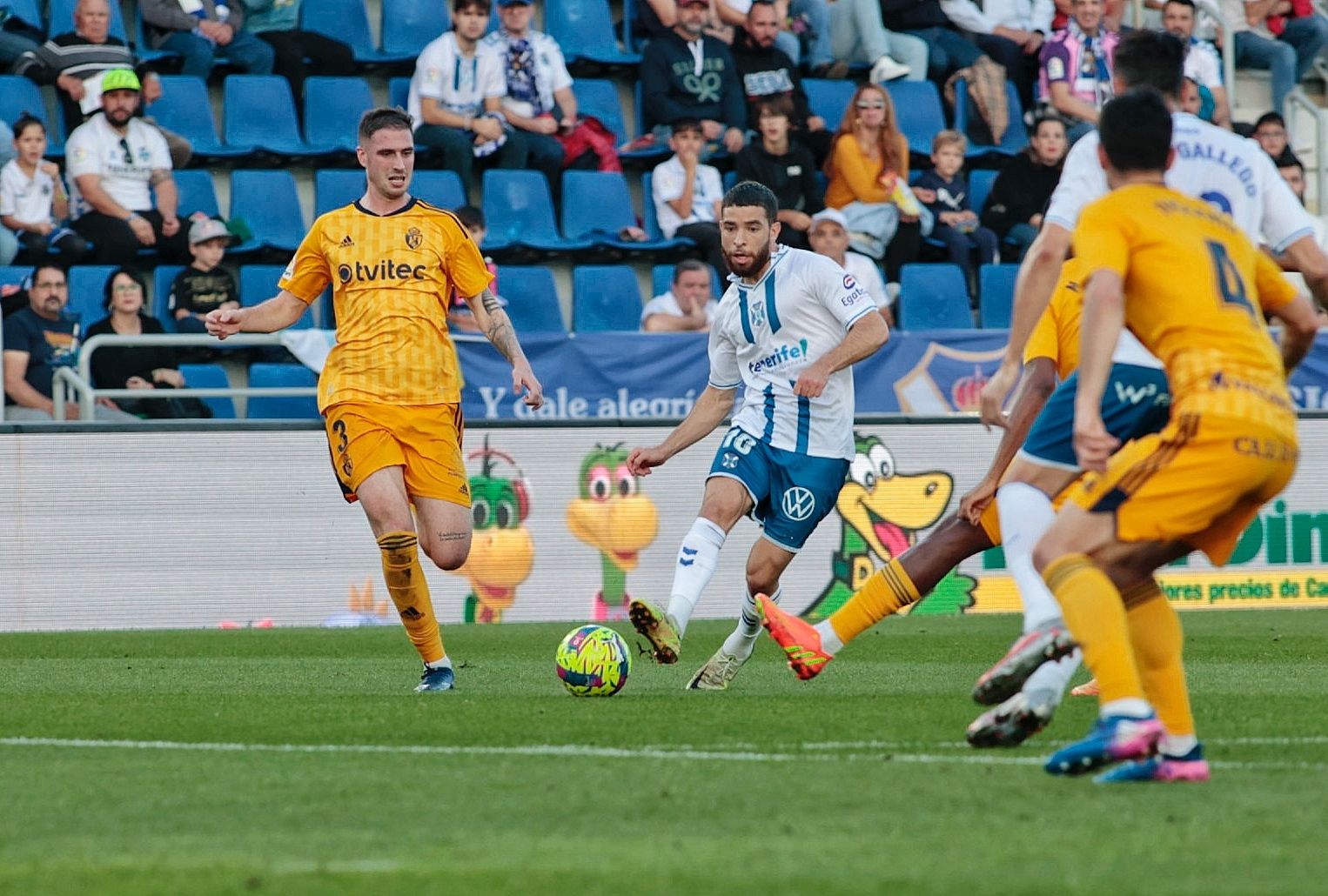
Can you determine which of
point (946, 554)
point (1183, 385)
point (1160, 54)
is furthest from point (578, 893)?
point (946, 554)

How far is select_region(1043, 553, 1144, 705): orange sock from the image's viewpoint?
16.9 feet

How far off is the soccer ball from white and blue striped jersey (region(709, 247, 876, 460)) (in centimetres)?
132


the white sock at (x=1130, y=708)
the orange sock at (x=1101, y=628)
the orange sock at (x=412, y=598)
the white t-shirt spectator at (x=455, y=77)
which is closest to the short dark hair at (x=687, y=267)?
the white t-shirt spectator at (x=455, y=77)

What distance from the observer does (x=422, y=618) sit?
29.0 ft

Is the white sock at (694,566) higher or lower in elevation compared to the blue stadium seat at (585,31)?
lower

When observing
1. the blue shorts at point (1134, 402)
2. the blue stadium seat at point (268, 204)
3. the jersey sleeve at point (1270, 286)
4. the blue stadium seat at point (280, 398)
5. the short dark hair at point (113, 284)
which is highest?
the jersey sleeve at point (1270, 286)

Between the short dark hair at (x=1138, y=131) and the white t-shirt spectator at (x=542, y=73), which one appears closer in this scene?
the short dark hair at (x=1138, y=131)

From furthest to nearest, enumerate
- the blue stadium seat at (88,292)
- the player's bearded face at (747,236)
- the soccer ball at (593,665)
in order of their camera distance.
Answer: the blue stadium seat at (88,292)
the player's bearded face at (747,236)
the soccer ball at (593,665)

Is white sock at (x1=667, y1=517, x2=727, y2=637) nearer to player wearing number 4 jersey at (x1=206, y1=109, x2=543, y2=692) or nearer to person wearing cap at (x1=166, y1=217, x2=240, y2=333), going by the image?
player wearing number 4 jersey at (x1=206, y1=109, x2=543, y2=692)

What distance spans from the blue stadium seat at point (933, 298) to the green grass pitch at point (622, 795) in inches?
328

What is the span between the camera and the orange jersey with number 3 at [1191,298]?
5234mm

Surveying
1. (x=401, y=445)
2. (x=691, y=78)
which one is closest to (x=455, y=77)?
(x=691, y=78)

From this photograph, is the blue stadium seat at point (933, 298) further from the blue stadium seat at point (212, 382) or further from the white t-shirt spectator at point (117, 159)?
the white t-shirt spectator at point (117, 159)

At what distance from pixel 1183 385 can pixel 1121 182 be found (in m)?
0.63
